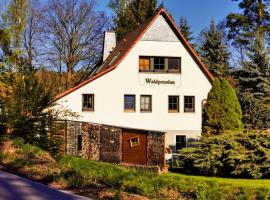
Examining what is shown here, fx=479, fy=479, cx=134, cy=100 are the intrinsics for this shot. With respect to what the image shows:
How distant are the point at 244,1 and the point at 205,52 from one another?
281 inches

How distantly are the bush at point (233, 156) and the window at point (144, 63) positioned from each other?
10.4 meters

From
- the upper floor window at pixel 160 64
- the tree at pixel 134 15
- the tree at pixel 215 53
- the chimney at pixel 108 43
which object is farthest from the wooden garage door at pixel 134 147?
the tree at pixel 134 15

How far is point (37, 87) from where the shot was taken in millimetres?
18688

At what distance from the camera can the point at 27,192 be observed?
922 centimetres

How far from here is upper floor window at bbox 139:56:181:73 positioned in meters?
31.1

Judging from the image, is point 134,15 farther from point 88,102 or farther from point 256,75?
point 88,102

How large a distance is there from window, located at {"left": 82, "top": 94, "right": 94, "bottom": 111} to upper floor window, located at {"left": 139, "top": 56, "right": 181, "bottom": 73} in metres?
3.68

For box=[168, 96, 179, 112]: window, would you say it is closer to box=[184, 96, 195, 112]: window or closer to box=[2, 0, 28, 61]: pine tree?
box=[184, 96, 195, 112]: window

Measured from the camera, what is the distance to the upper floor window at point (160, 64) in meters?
31.1

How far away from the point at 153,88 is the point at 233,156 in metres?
11.9

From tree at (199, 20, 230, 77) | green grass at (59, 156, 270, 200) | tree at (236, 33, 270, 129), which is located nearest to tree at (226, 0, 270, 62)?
tree at (199, 20, 230, 77)

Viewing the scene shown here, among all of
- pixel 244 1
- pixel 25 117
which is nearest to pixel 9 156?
pixel 25 117

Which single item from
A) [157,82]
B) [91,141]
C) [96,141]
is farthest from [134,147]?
[157,82]

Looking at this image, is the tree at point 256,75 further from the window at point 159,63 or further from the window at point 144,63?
the window at point 144,63
